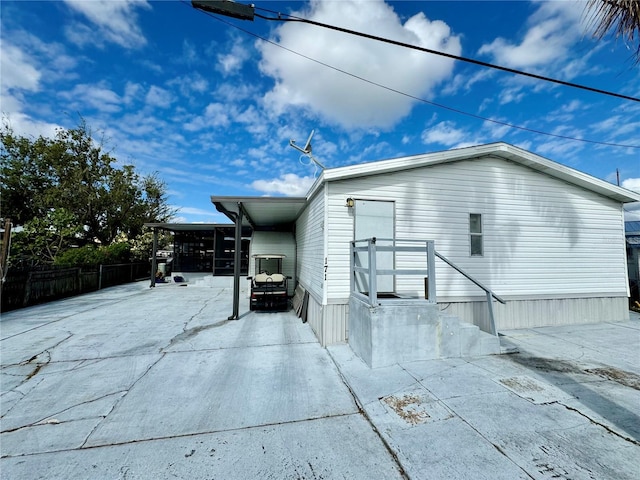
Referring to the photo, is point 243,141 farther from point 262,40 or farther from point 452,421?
point 452,421

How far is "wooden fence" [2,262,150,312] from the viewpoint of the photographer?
8.05 meters

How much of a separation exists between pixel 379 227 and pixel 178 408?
444cm

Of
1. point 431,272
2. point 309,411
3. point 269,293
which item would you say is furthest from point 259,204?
point 309,411

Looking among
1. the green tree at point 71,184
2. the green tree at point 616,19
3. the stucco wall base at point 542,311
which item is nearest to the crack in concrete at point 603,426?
the stucco wall base at point 542,311

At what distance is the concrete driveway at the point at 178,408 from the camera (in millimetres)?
2283

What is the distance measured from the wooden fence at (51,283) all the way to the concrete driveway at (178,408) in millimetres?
2718

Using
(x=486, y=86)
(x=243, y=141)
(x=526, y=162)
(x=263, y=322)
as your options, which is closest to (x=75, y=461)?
(x=263, y=322)

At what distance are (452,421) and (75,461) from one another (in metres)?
3.54

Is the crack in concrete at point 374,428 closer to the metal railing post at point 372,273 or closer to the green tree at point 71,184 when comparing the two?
the metal railing post at point 372,273

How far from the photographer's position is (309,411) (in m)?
3.08

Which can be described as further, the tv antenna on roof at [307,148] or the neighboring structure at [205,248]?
the neighboring structure at [205,248]

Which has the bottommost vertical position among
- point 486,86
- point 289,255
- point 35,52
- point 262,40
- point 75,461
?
point 75,461

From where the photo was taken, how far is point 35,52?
25.5 ft

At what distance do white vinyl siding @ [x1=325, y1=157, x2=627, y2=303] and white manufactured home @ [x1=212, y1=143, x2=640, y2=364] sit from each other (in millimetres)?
24
